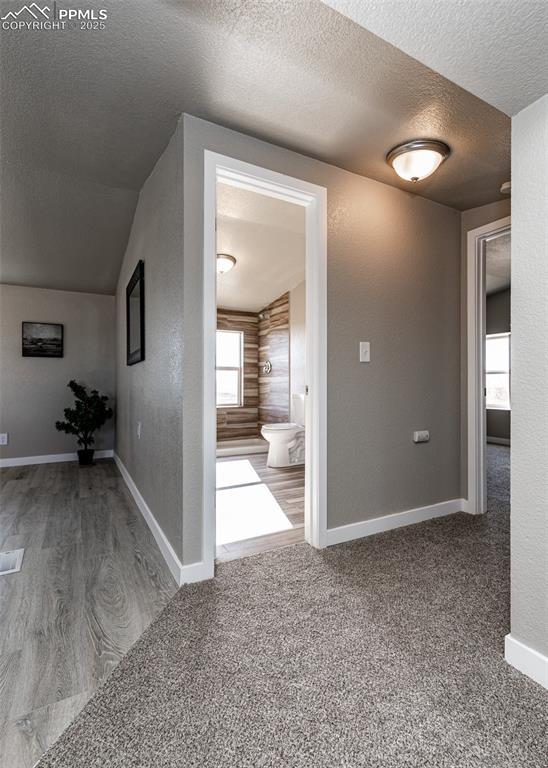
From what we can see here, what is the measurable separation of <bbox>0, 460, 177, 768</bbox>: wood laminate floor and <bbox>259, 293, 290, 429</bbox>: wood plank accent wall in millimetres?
2896

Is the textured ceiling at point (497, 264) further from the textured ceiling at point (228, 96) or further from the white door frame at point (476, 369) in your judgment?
the textured ceiling at point (228, 96)

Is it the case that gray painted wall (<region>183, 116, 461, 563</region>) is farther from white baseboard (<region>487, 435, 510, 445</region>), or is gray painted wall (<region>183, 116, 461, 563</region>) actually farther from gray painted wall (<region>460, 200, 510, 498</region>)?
white baseboard (<region>487, 435, 510, 445</region>)

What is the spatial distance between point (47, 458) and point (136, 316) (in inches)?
111

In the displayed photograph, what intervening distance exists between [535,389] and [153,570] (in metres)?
1.96

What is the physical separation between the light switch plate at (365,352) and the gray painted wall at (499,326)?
15.6 ft

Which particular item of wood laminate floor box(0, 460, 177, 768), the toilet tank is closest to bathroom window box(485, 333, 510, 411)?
the toilet tank

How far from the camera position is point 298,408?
5.15 metres

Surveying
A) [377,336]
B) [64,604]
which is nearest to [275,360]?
[377,336]

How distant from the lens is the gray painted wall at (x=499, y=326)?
20.3 ft

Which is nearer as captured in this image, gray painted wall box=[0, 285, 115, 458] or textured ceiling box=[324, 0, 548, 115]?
textured ceiling box=[324, 0, 548, 115]

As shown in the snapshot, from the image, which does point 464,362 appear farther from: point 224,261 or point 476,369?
point 224,261

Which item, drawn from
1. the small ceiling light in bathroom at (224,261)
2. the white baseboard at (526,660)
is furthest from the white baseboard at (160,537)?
the small ceiling light in bathroom at (224,261)

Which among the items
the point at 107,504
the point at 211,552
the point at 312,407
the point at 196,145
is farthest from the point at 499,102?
the point at 107,504

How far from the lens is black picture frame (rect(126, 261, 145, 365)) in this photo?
2.87m
